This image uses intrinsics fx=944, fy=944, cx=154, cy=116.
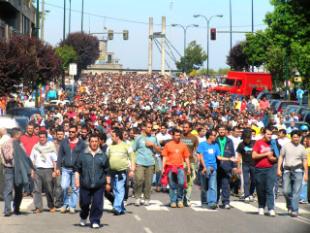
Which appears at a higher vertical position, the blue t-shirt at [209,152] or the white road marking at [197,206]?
the blue t-shirt at [209,152]

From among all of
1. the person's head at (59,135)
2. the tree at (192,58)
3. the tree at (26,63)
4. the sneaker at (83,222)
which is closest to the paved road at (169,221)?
the sneaker at (83,222)

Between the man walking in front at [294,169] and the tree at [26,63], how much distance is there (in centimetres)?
2836

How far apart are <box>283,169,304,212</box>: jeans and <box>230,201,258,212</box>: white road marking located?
1268 millimetres

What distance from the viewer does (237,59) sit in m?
115

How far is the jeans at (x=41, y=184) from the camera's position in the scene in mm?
17781

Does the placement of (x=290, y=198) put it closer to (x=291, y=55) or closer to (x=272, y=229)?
(x=272, y=229)

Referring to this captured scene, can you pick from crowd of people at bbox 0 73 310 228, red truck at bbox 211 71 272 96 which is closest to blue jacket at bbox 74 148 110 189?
crowd of people at bbox 0 73 310 228

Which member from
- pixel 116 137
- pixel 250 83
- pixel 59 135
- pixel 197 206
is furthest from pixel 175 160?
pixel 250 83

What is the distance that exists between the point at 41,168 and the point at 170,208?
9.47 feet

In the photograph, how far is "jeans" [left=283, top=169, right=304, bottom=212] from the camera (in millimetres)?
17773

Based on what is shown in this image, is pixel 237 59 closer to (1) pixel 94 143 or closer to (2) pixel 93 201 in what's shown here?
(1) pixel 94 143

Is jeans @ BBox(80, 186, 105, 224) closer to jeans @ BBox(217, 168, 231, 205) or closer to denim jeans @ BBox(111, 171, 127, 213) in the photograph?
denim jeans @ BBox(111, 171, 127, 213)

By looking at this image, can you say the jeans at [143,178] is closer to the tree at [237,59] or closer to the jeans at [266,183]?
the jeans at [266,183]

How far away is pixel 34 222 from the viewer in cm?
1625
